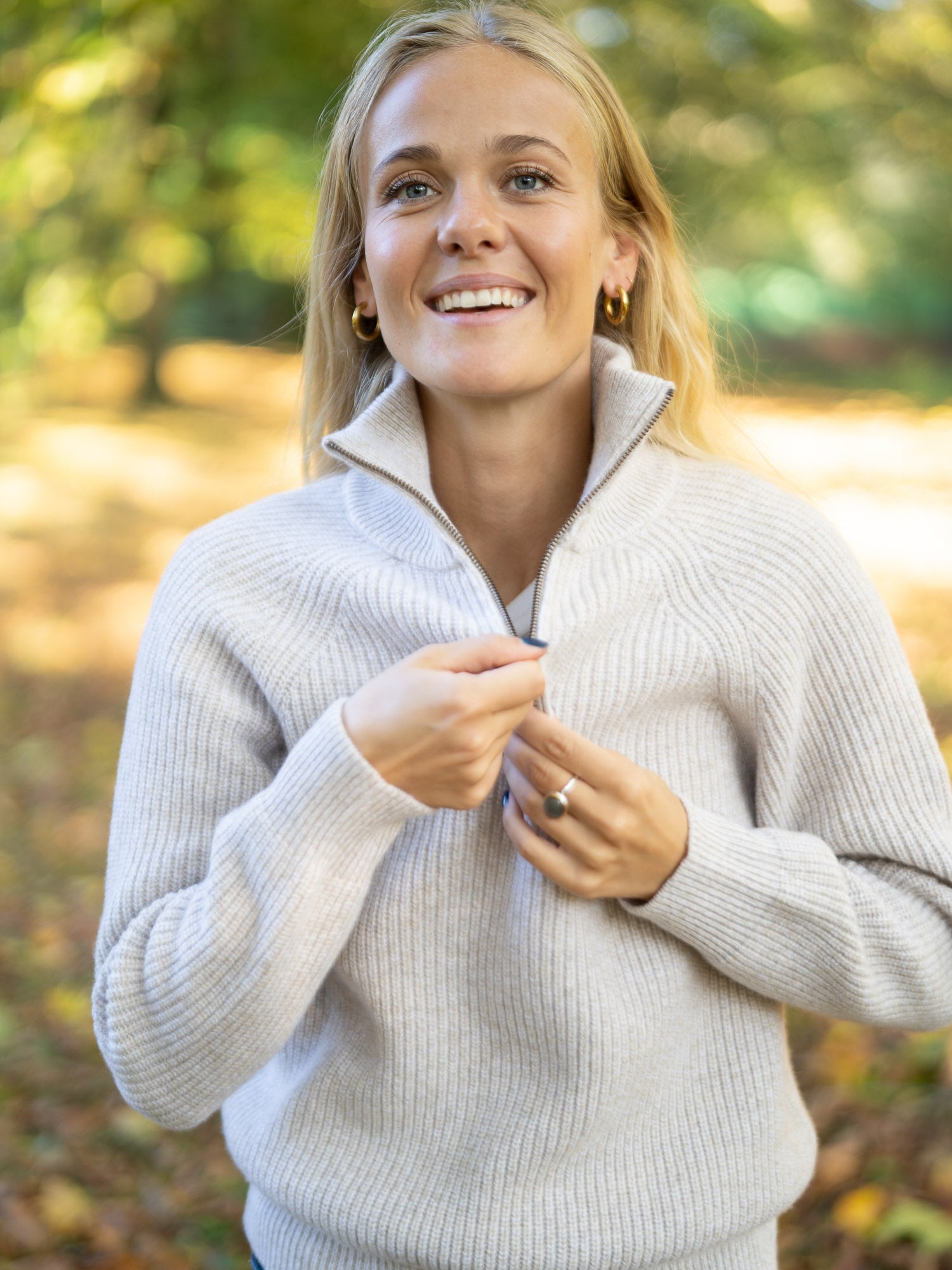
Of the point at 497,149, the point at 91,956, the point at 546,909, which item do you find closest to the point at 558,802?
the point at 546,909

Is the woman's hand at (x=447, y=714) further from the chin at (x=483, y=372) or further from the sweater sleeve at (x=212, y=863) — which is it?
the chin at (x=483, y=372)

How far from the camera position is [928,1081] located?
11.0 ft

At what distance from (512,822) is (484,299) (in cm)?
70

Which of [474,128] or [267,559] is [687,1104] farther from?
[474,128]

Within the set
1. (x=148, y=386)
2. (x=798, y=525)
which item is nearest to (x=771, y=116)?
(x=148, y=386)

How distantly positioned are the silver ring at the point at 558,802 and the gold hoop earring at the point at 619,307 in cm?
85

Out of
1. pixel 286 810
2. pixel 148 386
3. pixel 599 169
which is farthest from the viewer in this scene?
pixel 148 386

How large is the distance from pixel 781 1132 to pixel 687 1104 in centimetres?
15

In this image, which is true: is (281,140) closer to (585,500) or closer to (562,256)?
(562,256)

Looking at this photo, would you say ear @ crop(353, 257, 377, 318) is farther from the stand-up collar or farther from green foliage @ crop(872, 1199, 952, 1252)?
green foliage @ crop(872, 1199, 952, 1252)

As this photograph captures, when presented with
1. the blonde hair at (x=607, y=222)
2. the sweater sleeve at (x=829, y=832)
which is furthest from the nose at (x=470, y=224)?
the sweater sleeve at (x=829, y=832)

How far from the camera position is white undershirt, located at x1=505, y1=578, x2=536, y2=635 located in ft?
5.84

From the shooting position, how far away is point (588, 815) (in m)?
1.51

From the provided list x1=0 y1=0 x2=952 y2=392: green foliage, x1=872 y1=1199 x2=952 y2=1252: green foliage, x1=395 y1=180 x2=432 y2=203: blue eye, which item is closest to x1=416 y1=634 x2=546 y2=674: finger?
x1=395 y1=180 x2=432 y2=203: blue eye
